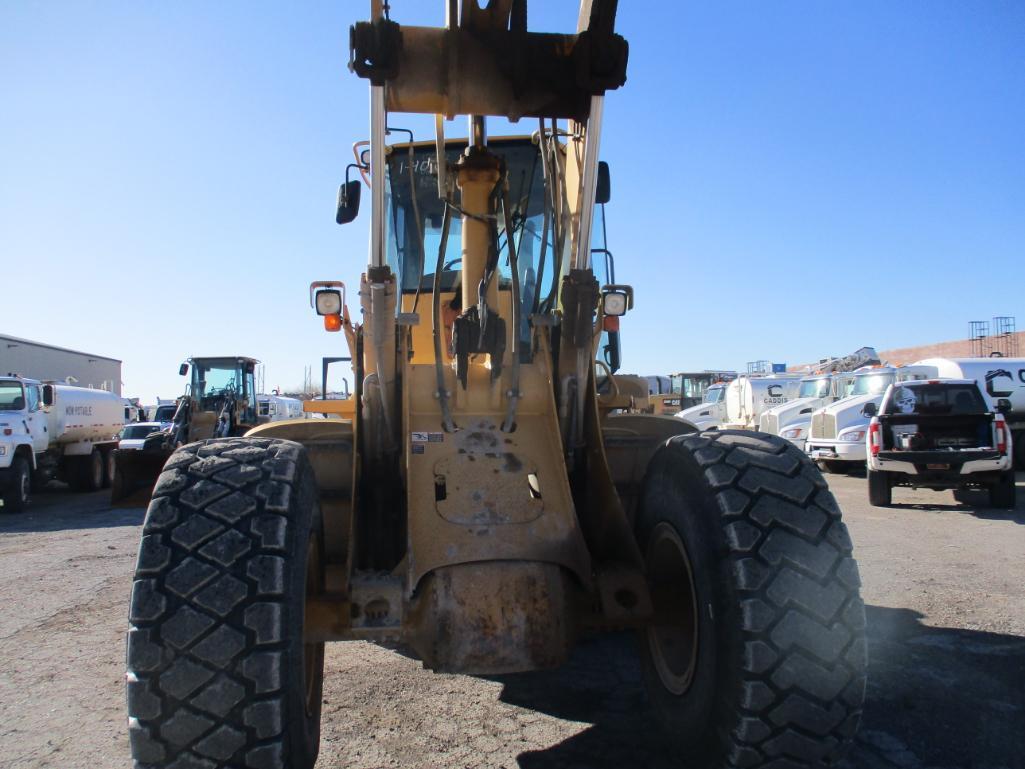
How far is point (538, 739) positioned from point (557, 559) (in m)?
1.00

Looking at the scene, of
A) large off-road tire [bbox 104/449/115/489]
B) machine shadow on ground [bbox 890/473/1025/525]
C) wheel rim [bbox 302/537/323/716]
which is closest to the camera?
wheel rim [bbox 302/537/323/716]

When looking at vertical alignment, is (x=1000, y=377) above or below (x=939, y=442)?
above

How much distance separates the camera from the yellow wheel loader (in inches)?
527

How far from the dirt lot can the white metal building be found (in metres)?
24.8

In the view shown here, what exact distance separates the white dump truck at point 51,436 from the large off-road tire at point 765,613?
14851 mm

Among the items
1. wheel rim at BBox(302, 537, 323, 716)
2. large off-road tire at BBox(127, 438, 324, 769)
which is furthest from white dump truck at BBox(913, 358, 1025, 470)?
large off-road tire at BBox(127, 438, 324, 769)

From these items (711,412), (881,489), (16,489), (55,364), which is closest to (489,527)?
(881,489)

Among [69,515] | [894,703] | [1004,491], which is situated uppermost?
[1004,491]

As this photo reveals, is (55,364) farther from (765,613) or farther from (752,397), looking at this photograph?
→ (765,613)

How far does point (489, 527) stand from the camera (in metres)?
3.03

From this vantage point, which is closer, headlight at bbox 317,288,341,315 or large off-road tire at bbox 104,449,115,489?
headlight at bbox 317,288,341,315

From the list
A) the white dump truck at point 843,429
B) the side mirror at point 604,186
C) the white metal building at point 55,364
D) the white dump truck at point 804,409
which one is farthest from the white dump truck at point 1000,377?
the white metal building at point 55,364

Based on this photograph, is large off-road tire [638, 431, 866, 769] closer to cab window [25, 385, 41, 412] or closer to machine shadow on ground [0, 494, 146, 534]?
machine shadow on ground [0, 494, 146, 534]

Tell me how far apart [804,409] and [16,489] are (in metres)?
17.5
